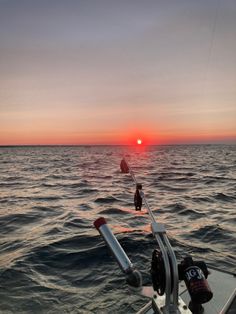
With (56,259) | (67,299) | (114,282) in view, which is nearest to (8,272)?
(56,259)

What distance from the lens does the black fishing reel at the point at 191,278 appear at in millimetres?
2980

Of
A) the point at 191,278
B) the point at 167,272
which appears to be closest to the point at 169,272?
the point at 167,272

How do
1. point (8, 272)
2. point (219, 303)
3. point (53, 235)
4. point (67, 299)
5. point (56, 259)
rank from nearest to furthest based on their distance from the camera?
point (219, 303) < point (67, 299) < point (8, 272) < point (56, 259) < point (53, 235)

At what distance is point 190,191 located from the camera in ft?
65.7

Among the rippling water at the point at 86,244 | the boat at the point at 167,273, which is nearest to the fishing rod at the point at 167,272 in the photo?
the boat at the point at 167,273

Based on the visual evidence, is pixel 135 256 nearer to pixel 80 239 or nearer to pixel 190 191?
pixel 80 239

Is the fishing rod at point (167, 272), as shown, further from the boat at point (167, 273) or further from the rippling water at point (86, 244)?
the rippling water at point (86, 244)

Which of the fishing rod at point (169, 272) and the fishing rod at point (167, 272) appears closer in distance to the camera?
the fishing rod at point (167, 272)

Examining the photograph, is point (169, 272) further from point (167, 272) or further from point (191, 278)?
point (191, 278)

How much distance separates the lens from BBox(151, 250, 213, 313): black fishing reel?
2.98 metres

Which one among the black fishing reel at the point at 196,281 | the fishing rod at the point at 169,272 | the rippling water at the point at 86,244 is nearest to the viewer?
the black fishing reel at the point at 196,281

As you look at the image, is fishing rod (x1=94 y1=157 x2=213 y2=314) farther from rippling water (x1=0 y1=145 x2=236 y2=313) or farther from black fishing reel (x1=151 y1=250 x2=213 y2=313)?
rippling water (x1=0 y1=145 x2=236 y2=313)

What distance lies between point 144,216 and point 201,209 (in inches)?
117

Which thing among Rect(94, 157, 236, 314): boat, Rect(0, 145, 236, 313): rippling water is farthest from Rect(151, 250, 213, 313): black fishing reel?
Rect(0, 145, 236, 313): rippling water
